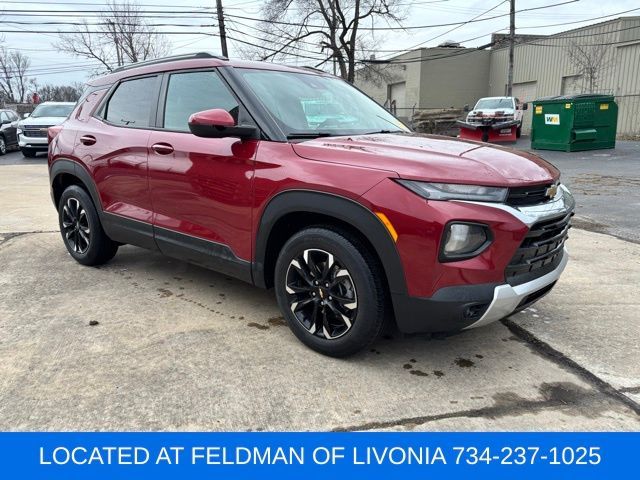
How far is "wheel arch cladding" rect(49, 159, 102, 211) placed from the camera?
4500mm

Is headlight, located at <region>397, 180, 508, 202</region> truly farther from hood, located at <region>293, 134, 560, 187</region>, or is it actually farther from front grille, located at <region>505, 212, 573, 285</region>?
front grille, located at <region>505, 212, 573, 285</region>

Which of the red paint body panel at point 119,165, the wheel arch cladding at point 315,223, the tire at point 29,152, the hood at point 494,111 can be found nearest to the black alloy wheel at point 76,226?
the red paint body panel at point 119,165

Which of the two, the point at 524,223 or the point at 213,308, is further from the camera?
the point at 213,308

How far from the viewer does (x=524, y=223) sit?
2.56 metres

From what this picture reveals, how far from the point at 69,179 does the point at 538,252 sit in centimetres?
425

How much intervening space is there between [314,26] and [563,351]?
3377 cm

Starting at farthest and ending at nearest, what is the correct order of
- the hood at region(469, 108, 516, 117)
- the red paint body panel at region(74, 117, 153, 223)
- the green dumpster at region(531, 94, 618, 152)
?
the hood at region(469, 108, 516, 117)
the green dumpster at region(531, 94, 618, 152)
the red paint body panel at region(74, 117, 153, 223)

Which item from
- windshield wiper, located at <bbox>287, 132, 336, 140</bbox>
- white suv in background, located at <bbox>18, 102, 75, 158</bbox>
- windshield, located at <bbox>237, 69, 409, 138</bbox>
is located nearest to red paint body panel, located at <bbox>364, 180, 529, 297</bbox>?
windshield wiper, located at <bbox>287, 132, 336, 140</bbox>

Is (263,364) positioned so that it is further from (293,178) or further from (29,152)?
(29,152)

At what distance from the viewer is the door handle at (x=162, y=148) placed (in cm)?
371

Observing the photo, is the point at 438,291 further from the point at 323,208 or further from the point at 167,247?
the point at 167,247

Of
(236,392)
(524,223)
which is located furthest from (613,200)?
(236,392)

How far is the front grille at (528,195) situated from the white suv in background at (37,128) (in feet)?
54.5

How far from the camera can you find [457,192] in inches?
100
